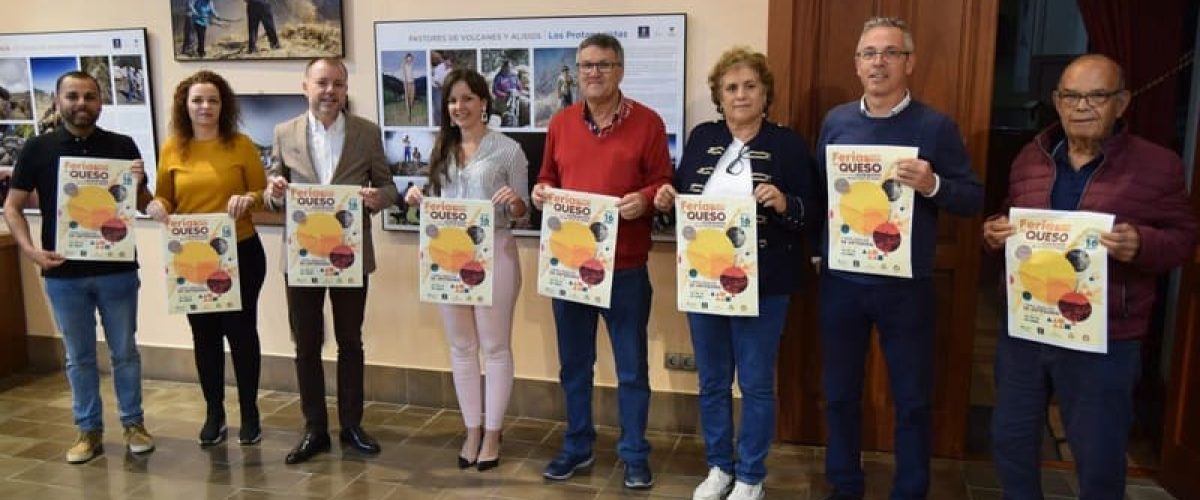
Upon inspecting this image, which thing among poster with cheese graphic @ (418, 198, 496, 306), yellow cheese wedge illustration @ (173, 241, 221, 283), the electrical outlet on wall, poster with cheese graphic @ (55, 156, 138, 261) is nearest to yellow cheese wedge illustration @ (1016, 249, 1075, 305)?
the electrical outlet on wall

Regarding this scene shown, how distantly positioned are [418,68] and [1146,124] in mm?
3286

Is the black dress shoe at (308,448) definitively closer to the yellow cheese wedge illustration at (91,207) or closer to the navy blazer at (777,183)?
the yellow cheese wedge illustration at (91,207)

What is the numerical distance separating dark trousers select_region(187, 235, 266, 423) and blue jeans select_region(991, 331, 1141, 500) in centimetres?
268

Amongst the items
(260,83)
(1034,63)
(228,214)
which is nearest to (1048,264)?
(228,214)

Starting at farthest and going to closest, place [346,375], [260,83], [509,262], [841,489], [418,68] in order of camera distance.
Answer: [260,83] < [418,68] < [346,375] < [509,262] < [841,489]

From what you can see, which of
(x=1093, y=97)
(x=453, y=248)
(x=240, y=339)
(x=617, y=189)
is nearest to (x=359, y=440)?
(x=240, y=339)

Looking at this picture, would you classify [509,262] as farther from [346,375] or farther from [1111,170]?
[1111,170]

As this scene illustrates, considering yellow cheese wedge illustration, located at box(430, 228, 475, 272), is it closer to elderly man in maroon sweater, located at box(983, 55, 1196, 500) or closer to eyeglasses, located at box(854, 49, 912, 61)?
eyeglasses, located at box(854, 49, 912, 61)

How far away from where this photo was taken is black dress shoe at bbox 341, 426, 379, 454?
335cm

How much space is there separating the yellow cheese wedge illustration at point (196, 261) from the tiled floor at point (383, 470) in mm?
762

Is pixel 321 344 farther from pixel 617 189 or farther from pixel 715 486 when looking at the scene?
pixel 715 486

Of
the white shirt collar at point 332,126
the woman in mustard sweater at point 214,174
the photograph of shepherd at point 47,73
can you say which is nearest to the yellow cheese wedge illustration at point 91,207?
the woman in mustard sweater at point 214,174

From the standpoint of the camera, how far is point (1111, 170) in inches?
85.6

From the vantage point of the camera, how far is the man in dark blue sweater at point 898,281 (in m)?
2.43
